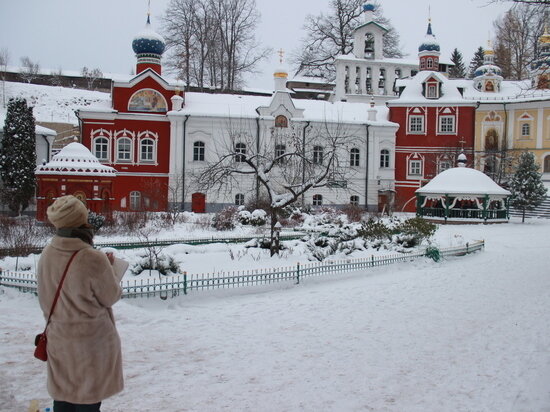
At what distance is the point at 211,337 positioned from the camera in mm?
7855

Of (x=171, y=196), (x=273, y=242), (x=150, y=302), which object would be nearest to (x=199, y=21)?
(x=171, y=196)

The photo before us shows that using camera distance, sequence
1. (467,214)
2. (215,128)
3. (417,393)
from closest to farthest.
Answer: (417,393)
(467,214)
(215,128)

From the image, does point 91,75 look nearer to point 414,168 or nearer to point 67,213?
point 414,168

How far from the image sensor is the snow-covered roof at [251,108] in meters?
30.9

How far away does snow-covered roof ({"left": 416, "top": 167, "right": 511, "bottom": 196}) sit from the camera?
85.0 feet

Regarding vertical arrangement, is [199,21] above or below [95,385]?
above

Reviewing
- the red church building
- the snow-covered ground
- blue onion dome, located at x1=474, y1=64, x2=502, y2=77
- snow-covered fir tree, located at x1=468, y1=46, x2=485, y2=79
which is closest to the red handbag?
the snow-covered ground

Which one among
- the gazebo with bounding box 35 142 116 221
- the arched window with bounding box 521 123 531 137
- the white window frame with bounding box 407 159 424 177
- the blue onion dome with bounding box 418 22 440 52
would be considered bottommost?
the gazebo with bounding box 35 142 116 221

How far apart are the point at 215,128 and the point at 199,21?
46.7 ft

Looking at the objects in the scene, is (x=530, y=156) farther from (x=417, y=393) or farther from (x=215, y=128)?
(x=417, y=393)

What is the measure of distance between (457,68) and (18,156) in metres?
50.6

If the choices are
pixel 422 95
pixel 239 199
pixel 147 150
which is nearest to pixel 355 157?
pixel 422 95

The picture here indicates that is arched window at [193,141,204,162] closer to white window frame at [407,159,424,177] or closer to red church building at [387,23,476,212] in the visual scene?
red church building at [387,23,476,212]

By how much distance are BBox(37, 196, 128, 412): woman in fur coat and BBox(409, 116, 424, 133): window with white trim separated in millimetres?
33125
